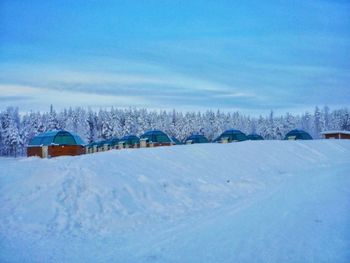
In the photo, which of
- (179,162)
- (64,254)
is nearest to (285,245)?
(64,254)

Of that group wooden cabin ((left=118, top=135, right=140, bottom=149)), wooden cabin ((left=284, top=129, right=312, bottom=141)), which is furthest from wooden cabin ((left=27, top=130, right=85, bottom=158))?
wooden cabin ((left=284, top=129, right=312, bottom=141))

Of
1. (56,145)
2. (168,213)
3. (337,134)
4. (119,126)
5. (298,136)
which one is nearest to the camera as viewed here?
(168,213)

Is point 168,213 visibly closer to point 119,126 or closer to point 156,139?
point 156,139

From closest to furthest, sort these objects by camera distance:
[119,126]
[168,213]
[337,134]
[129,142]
A: [168,213] → [337,134] → [129,142] → [119,126]

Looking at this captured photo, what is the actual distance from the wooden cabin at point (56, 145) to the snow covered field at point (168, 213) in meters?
22.8

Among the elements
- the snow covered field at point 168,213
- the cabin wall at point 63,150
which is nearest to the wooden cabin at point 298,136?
the cabin wall at point 63,150

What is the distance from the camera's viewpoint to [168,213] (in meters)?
14.1

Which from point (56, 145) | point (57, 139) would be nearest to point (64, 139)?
point (57, 139)

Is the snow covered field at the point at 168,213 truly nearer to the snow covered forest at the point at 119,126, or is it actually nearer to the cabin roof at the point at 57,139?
the cabin roof at the point at 57,139

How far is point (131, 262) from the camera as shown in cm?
909

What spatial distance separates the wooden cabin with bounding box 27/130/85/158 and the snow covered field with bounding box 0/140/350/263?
22.8 metres

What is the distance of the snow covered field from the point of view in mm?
9594

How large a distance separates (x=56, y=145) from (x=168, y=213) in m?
33.1

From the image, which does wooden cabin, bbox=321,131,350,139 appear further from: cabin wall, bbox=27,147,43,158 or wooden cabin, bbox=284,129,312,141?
cabin wall, bbox=27,147,43,158
